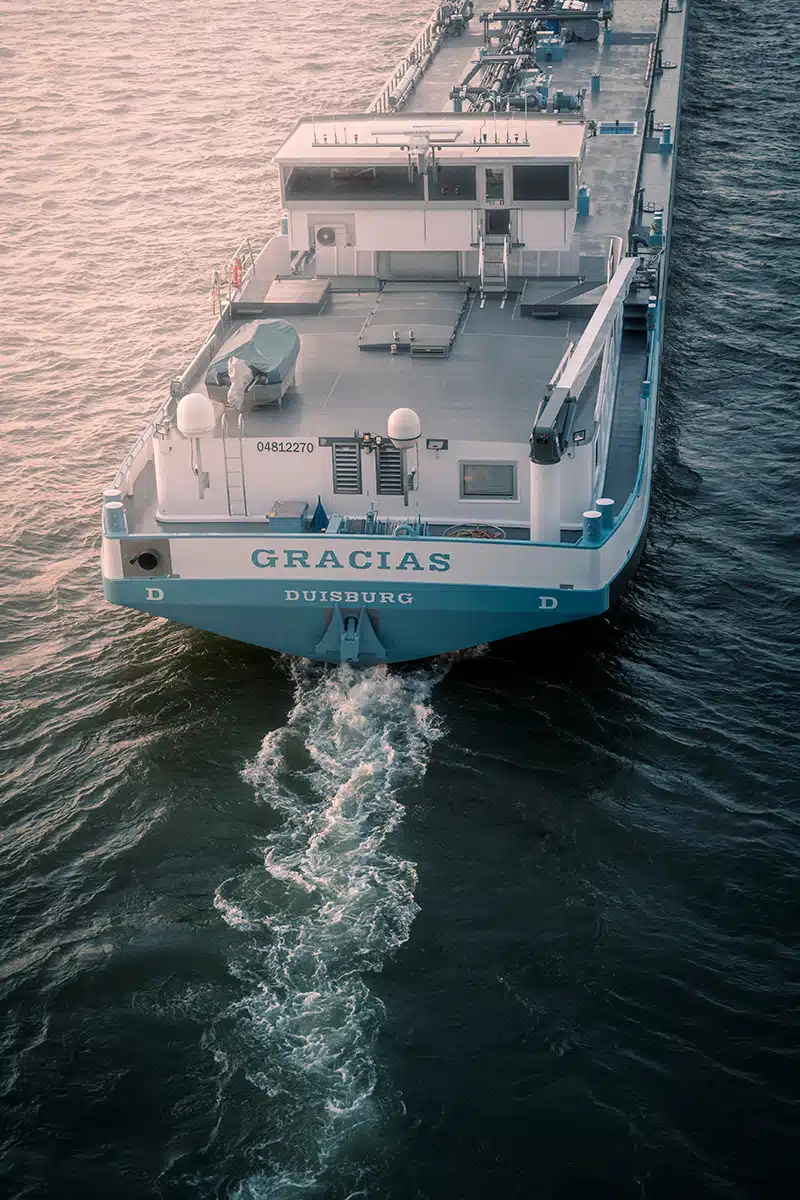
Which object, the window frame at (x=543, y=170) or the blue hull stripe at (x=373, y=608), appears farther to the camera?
the window frame at (x=543, y=170)

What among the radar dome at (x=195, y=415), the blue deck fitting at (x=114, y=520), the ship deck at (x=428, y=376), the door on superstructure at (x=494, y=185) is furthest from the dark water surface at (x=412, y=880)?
the door on superstructure at (x=494, y=185)

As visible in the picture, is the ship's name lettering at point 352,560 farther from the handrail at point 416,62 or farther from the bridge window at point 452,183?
the handrail at point 416,62

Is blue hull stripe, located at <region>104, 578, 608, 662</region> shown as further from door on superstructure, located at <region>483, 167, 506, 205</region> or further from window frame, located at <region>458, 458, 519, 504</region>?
door on superstructure, located at <region>483, 167, 506, 205</region>

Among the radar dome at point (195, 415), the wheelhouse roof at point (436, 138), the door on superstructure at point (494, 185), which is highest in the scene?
the wheelhouse roof at point (436, 138)

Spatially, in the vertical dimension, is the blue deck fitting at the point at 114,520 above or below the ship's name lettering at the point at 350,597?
above

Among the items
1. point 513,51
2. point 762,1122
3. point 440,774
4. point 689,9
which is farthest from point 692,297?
point 689,9

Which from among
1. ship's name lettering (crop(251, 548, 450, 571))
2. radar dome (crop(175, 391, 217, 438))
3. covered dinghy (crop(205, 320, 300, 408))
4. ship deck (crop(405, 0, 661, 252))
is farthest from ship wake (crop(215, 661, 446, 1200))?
ship deck (crop(405, 0, 661, 252))

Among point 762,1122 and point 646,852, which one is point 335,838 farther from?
point 762,1122

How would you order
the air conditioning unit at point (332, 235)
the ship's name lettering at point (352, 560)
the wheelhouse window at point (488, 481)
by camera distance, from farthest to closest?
the air conditioning unit at point (332, 235)
the wheelhouse window at point (488, 481)
the ship's name lettering at point (352, 560)
